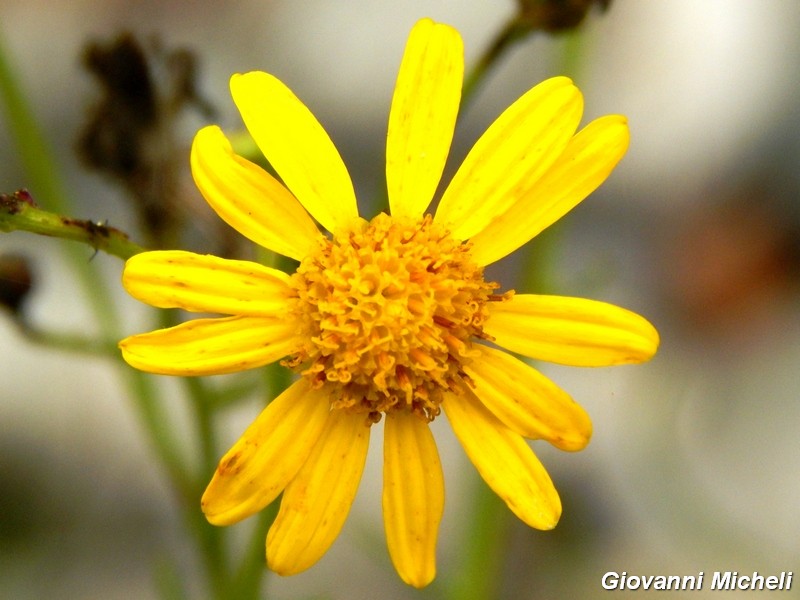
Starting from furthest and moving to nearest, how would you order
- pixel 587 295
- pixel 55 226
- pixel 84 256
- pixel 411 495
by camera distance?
1. pixel 587 295
2. pixel 84 256
3. pixel 411 495
4. pixel 55 226

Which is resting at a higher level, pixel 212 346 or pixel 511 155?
pixel 511 155

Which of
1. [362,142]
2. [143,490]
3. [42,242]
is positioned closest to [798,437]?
[362,142]

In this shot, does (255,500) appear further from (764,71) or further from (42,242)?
(764,71)

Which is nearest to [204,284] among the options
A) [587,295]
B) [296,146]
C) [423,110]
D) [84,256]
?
[296,146]

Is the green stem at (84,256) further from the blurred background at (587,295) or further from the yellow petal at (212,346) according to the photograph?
the blurred background at (587,295)

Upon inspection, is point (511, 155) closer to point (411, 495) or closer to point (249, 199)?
point (249, 199)

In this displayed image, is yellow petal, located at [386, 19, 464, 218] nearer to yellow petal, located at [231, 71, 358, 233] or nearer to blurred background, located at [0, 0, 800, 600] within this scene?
yellow petal, located at [231, 71, 358, 233]

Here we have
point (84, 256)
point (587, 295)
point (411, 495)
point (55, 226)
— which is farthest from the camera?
point (587, 295)

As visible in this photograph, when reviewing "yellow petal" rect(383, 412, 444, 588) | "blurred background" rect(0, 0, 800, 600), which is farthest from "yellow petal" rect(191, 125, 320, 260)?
"blurred background" rect(0, 0, 800, 600)
